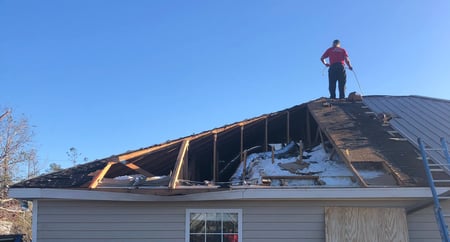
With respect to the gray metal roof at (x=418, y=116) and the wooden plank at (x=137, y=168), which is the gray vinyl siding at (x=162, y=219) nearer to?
the wooden plank at (x=137, y=168)

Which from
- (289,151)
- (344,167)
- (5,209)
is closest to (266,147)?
(289,151)

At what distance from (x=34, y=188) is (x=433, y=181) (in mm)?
6204

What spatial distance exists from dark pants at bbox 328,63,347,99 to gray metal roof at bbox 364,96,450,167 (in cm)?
78

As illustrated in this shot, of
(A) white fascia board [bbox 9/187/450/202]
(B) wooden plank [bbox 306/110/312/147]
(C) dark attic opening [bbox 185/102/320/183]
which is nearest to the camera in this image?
(A) white fascia board [bbox 9/187/450/202]

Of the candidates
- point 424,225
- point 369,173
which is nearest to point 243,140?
point 369,173

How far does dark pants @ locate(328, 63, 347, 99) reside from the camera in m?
11.0

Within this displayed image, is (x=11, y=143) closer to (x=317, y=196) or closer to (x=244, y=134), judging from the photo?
(x=244, y=134)

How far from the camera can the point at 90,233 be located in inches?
275

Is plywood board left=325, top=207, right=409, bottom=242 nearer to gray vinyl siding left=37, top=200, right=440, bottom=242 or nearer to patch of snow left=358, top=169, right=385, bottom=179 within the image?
gray vinyl siding left=37, top=200, right=440, bottom=242

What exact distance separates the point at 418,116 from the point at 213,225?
5794mm

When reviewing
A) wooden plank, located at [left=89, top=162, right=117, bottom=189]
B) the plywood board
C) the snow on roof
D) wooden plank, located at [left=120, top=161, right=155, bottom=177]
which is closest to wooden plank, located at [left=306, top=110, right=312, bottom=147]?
the snow on roof

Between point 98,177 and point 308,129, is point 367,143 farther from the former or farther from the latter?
point 98,177

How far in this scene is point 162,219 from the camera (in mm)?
7020

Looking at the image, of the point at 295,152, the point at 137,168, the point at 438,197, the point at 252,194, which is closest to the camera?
the point at 438,197
